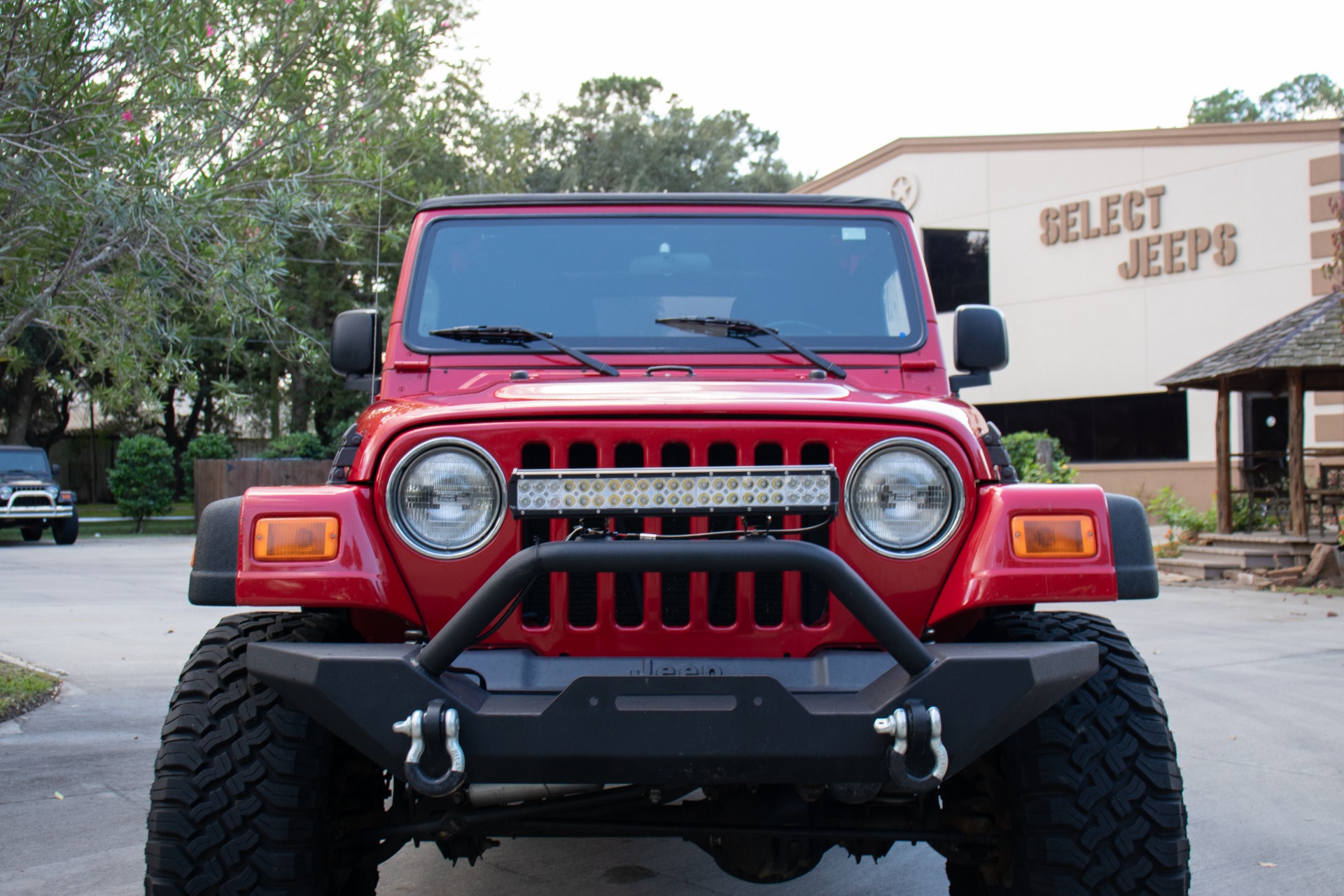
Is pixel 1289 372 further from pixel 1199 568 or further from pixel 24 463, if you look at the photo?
pixel 24 463

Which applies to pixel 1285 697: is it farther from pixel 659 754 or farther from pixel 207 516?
pixel 207 516

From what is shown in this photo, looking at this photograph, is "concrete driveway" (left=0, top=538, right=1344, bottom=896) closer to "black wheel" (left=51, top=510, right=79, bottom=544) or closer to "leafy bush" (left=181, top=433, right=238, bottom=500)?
"black wheel" (left=51, top=510, right=79, bottom=544)

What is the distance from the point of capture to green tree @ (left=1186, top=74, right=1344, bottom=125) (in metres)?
57.7

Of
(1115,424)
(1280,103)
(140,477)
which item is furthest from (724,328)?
(1280,103)

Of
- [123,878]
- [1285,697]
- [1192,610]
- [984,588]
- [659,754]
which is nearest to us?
[659,754]

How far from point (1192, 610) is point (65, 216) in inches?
375

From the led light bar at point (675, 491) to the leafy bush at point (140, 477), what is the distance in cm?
2358

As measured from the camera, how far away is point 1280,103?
198 feet

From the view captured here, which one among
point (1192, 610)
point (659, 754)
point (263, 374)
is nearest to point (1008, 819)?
point (659, 754)

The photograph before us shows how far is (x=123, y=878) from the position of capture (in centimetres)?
368

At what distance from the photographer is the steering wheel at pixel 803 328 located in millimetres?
3674

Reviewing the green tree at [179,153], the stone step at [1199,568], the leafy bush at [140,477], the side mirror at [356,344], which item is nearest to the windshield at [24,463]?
the leafy bush at [140,477]

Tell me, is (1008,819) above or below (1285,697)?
above

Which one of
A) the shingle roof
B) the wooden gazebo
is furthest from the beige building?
the wooden gazebo
